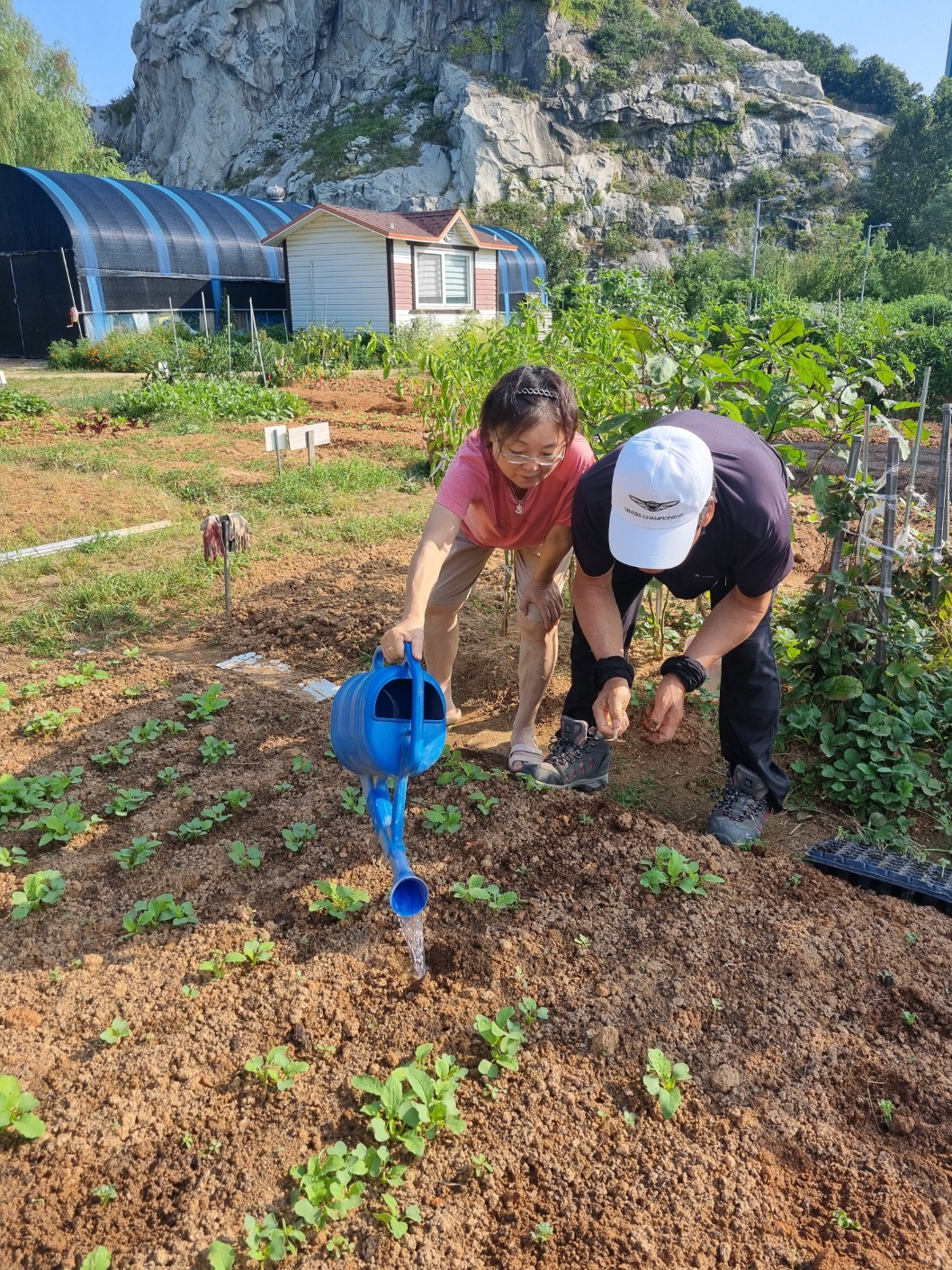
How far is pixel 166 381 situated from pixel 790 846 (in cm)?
1121

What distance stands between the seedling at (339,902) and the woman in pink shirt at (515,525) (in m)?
0.67

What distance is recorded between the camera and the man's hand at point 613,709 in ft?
7.18

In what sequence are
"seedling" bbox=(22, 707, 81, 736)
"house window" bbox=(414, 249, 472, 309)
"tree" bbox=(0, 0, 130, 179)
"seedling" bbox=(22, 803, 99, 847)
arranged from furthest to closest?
"tree" bbox=(0, 0, 130, 179) < "house window" bbox=(414, 249, 472, 309) < "seedling" bbox=(22, 707, 81, 736) < "seedling" bbox=(22, 803, 99, 847)

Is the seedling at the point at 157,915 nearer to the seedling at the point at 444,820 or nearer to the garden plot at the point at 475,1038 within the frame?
the garden plot at the point at 475,1038

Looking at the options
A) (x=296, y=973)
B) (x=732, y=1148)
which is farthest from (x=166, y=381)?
(x=732, y=1148)

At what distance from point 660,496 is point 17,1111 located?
1.80m

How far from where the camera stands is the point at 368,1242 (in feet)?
4.82

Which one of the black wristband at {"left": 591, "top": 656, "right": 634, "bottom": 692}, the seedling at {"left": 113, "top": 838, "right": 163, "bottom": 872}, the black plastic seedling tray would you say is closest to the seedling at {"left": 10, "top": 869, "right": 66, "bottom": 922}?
the seedling at {"left": 113, "top": 838, "right": 163, "bottom": 872}

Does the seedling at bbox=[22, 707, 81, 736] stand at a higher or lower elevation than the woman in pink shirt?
lower

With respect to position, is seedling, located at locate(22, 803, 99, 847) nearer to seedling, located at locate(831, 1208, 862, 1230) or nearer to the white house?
seedling, located at locate(831, 1208, 862, 1230)

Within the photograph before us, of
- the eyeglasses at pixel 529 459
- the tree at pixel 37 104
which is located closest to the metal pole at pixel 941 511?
the eyeglasses at pixel 529 459

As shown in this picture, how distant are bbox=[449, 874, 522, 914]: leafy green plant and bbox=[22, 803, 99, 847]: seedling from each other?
1.15m

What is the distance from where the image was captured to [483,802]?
2641 millimetres

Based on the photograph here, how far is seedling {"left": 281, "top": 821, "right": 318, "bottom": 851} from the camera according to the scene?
7.98ft
